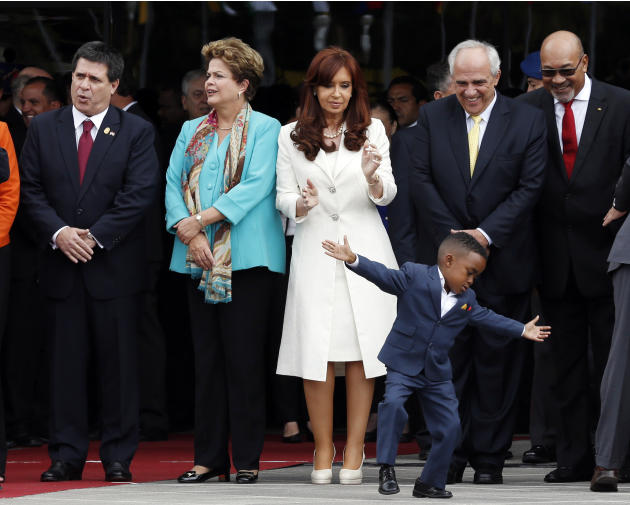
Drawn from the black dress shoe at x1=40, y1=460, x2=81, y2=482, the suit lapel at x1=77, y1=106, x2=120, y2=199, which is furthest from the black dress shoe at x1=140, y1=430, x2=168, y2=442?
the suit lapel at x1=77, y1=106, x2=120, y2=199

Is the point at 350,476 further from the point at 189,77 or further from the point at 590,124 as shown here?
the point at 189,77

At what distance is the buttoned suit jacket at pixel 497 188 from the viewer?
Result: 7191 mm

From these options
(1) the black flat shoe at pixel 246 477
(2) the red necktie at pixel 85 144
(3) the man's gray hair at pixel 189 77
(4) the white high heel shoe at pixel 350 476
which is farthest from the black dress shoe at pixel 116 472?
(3) the man's gray hair at pixel 189 77

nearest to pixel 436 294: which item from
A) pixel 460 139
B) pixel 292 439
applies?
pixel 460 139

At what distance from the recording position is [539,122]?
286 inches

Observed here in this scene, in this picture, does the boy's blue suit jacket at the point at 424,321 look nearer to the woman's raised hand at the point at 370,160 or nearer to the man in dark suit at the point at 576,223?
the woman's raised hand at the point at 370,160

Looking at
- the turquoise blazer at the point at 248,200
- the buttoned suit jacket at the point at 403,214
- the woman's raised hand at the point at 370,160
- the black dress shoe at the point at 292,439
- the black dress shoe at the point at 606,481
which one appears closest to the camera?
the black dress shoe at the point at 606,481

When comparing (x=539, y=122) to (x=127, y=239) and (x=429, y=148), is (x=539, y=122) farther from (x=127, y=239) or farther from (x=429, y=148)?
(x=127, y=239)

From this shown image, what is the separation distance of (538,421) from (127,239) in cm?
275

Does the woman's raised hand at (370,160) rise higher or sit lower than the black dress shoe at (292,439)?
higher

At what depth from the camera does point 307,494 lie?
655 cm

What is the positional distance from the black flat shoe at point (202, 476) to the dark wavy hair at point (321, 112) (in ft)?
5.14

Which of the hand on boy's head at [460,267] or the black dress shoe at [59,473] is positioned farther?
the black dress shoe at [59,473]

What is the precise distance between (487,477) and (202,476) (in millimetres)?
1350
